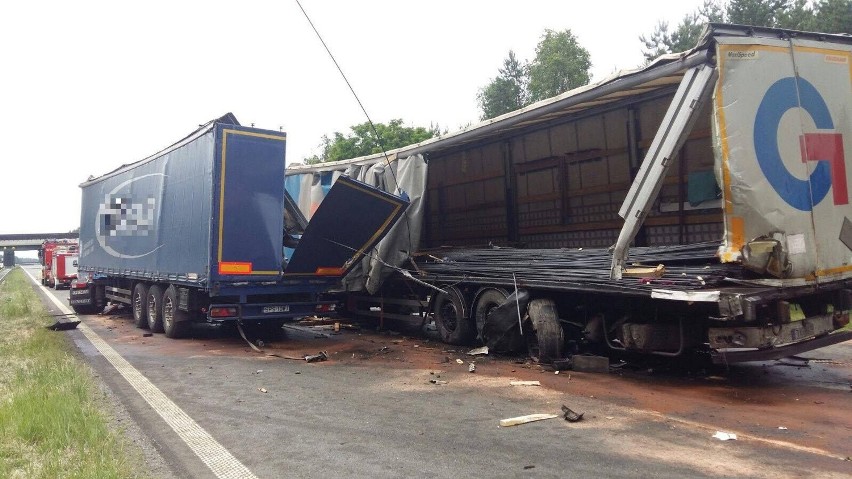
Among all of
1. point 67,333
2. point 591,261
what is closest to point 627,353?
point 591,261

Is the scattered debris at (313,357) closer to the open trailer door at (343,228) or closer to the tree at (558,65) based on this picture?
the open trailer door at (343,228)

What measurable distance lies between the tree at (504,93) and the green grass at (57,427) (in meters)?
52.9

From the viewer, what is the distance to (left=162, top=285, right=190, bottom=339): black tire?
37.2ft

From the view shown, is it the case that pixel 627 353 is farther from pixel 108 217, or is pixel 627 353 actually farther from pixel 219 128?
pixel 108 217

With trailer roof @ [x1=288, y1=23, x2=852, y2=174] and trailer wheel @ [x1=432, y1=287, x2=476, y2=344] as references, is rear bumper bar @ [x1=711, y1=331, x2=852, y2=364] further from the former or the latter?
trailer wheel @ [x1=432, y1=287, x2=476, y2=344]

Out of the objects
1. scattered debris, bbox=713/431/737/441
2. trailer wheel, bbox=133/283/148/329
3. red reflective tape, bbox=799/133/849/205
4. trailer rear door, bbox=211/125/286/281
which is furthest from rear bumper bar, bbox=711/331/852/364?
trailer wheel, bbox=133/283/148/329

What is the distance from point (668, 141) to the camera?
6293 mm

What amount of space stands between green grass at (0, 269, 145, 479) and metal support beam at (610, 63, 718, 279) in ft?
16.6

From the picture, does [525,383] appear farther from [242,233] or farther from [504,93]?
[504,93]

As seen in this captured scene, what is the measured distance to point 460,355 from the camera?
9.16 metres

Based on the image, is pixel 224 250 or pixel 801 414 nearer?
pixel 801 414

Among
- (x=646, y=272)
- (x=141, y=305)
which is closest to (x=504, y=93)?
(x=141, y=305)

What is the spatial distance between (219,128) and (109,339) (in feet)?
16.1

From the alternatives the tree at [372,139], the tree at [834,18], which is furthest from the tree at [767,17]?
the tree at [372,139]
